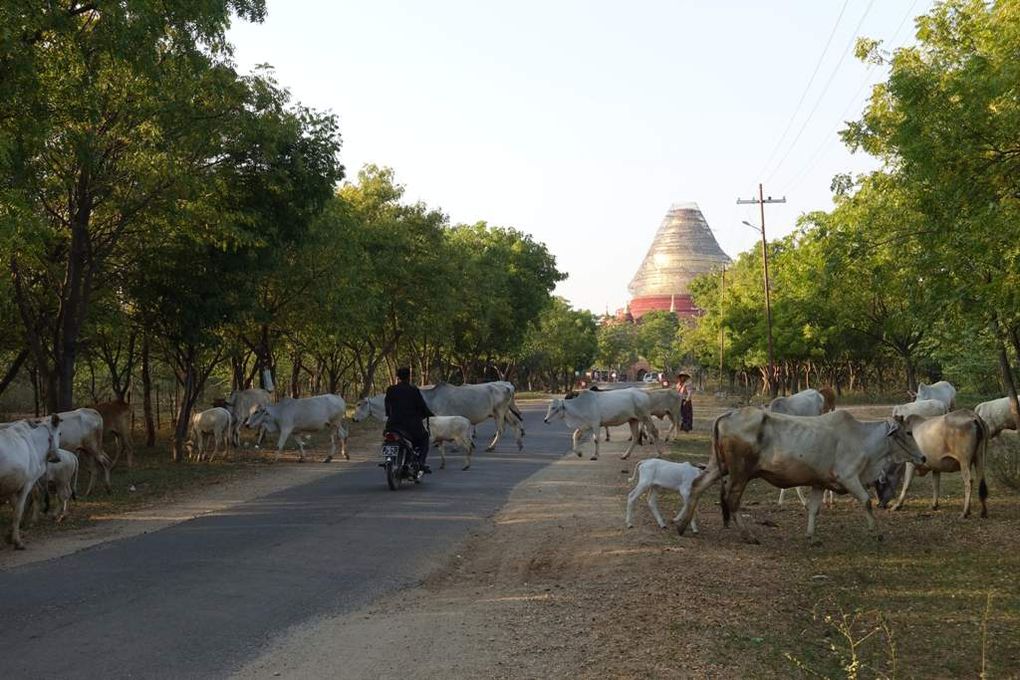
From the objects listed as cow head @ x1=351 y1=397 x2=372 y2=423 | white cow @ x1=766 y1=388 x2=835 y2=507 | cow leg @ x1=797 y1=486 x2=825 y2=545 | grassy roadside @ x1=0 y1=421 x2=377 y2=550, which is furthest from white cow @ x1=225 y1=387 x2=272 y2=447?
cow leg @ x1=797 y1=486 x2=825 y2=545

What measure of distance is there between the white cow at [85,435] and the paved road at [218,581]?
11.1 ft

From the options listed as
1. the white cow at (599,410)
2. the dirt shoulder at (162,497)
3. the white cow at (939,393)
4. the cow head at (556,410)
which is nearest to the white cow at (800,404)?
the white cow at (599,410)

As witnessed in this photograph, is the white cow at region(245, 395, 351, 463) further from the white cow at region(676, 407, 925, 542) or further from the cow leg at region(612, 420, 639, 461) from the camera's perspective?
the white cow at region(676, 407, 925, 542)

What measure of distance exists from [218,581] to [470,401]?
1556 centimetres

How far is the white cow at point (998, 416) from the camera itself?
1927 centimetres

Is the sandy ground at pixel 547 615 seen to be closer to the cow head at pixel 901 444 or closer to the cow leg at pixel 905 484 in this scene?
the cow head at pixel 901 444

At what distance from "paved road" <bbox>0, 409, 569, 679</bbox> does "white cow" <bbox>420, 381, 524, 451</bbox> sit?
873cm

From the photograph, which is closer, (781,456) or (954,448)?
(781,456)

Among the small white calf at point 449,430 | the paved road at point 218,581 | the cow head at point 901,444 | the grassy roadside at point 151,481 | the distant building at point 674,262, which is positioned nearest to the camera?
the paved road at point 218,581

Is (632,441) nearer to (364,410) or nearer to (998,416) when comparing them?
(364,410)

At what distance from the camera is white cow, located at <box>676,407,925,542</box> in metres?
10.7

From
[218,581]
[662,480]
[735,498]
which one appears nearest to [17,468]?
[218,581]

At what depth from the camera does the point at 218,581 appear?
864cm

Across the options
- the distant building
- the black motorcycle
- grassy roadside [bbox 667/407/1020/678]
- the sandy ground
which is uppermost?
the distant building
